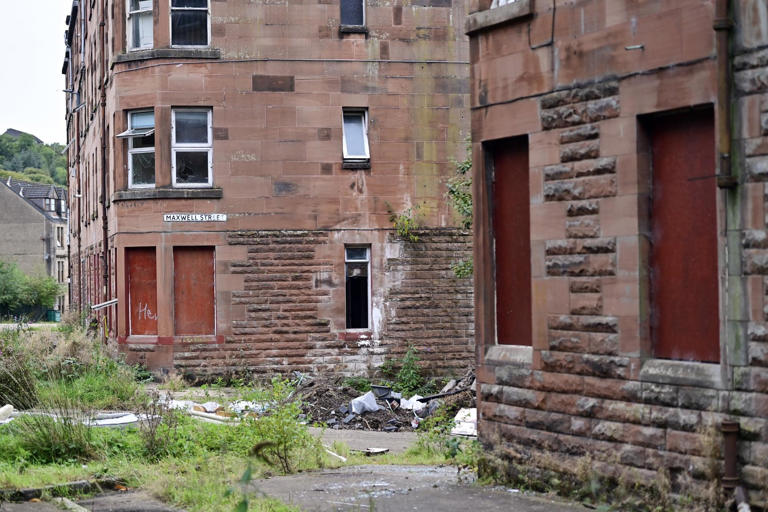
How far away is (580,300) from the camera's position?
10.3 metres

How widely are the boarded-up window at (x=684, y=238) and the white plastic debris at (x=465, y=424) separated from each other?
6.83 meters

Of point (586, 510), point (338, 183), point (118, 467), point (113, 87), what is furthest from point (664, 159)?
point (113, 87)

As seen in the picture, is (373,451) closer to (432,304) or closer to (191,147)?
(432,304)

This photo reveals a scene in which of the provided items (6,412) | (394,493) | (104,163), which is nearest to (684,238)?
(394,493)

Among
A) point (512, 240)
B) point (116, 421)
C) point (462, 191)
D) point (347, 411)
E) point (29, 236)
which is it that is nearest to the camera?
point (512, 240)

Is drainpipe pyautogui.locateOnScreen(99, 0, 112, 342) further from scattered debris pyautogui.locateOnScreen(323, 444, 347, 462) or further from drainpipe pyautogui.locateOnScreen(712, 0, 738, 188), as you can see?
drainpipe pyautogui.locateOnScreen(712, 0, 738, 188)

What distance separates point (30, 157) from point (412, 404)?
6024 inches

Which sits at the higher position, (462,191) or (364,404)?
(462,191)

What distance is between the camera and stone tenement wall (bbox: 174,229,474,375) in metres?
23.8

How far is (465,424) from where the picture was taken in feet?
54.5

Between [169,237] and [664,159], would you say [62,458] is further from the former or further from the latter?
[169,237]

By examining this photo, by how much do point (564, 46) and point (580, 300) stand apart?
7.87 ft

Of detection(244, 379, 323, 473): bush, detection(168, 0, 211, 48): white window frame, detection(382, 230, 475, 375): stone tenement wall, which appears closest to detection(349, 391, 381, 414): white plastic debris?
detection(382, 230, 475, 375): stone tenement wall

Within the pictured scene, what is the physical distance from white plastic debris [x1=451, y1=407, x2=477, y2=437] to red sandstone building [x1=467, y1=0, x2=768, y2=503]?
469 cm
